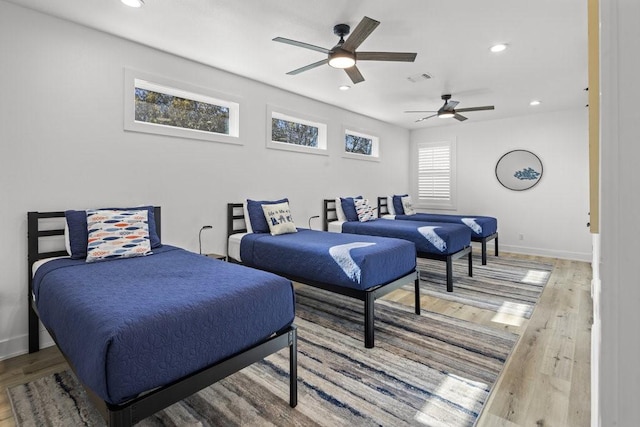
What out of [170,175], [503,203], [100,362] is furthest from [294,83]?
[503,203]

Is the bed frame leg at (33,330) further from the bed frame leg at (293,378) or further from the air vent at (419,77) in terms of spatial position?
the air vent at (419,77)

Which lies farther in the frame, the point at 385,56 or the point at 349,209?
the point at 349,209

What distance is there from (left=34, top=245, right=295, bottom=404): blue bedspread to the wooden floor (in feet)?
2.23

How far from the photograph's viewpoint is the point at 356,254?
275 centimetres

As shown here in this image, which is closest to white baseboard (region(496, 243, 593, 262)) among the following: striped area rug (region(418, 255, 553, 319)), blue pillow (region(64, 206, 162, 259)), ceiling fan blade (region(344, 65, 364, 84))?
striped area rug (region(418, 255, 553, 319))

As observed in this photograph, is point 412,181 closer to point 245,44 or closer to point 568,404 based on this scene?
point 245,44

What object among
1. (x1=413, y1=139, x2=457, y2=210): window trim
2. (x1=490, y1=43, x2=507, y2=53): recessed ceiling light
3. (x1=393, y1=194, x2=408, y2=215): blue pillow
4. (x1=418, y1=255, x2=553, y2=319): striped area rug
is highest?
(x1=490, y1=43, x2=507, y2=53): recessed ceiling light

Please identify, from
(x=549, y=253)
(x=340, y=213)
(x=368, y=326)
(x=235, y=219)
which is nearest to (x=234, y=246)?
(x=235, y=219)

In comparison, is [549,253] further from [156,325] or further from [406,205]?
[156,325]

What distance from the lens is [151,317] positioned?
1372 mm

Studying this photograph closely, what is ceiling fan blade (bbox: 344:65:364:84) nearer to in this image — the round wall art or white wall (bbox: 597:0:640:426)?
white wall (bbox: 597:0:640:426)

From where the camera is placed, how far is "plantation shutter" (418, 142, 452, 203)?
7.20m

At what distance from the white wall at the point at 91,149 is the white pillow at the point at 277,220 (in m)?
0.46

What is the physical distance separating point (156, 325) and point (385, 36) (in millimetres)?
3007
